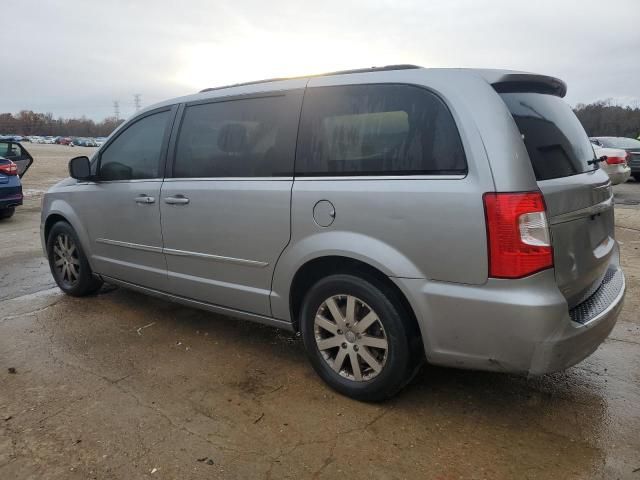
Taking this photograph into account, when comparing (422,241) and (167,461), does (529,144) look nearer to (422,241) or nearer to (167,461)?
(422,241)

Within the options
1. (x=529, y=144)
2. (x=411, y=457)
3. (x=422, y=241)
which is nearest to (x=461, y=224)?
(x=422, y=241)

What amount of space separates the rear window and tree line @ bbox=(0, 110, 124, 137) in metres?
119

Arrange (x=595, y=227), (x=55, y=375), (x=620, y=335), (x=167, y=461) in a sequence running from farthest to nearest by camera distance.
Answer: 1. (x=620, y=335)
2. (x=55, y=375)
3. (x=595, y=227)
4. (x=167, y=461)

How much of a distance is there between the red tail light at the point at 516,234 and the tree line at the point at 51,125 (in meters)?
119

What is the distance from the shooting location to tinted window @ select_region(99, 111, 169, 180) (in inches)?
158

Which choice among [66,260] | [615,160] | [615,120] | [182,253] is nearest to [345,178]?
[182,253]

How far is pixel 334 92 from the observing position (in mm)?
3033

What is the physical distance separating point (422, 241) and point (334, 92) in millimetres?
1080

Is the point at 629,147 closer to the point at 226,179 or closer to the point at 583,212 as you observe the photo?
the point at 583,212

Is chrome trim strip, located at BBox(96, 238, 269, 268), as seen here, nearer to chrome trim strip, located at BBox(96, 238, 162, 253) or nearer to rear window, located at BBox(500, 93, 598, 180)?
chrome trim strip, located at BBox(96, 238, 162, 253)

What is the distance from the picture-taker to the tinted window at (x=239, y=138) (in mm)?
3193

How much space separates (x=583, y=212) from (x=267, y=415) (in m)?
2.01

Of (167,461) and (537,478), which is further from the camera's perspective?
(167,461)

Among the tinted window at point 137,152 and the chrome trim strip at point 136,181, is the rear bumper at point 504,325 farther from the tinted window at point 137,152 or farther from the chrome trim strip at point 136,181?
the tinted window at point 137,152
